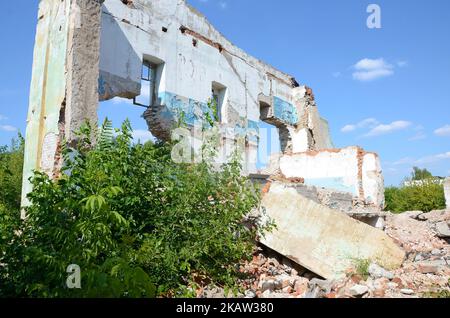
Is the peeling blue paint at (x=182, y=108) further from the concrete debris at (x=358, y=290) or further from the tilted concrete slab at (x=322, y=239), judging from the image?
the concrete debris at (x=358, y=290)

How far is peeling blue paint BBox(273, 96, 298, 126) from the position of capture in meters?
14.5

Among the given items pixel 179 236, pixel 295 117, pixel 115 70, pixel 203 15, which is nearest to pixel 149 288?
pixel 179 236

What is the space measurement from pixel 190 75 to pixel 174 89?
88 cm

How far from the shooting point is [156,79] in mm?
9719

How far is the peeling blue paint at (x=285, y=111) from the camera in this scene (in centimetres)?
1450

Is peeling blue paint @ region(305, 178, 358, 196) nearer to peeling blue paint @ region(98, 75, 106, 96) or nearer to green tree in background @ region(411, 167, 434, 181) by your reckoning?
peeling blue paint @ region(98, 75, 106, 96)

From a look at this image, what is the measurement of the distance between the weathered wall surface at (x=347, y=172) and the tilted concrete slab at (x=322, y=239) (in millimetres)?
7000

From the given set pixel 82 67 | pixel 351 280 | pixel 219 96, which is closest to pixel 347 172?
pixel 219 96

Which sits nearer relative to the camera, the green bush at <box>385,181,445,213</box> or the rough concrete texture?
the rough concrete texture

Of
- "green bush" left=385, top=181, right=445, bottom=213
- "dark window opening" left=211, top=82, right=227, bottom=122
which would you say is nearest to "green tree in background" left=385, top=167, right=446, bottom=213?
"green bush" left=385, top=181, right=445, bottom=213

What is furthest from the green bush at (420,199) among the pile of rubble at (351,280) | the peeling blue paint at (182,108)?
the pile of rubble at (351,280)

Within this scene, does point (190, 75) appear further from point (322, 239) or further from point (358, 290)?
point (358, 290)

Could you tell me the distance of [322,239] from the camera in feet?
17.2
